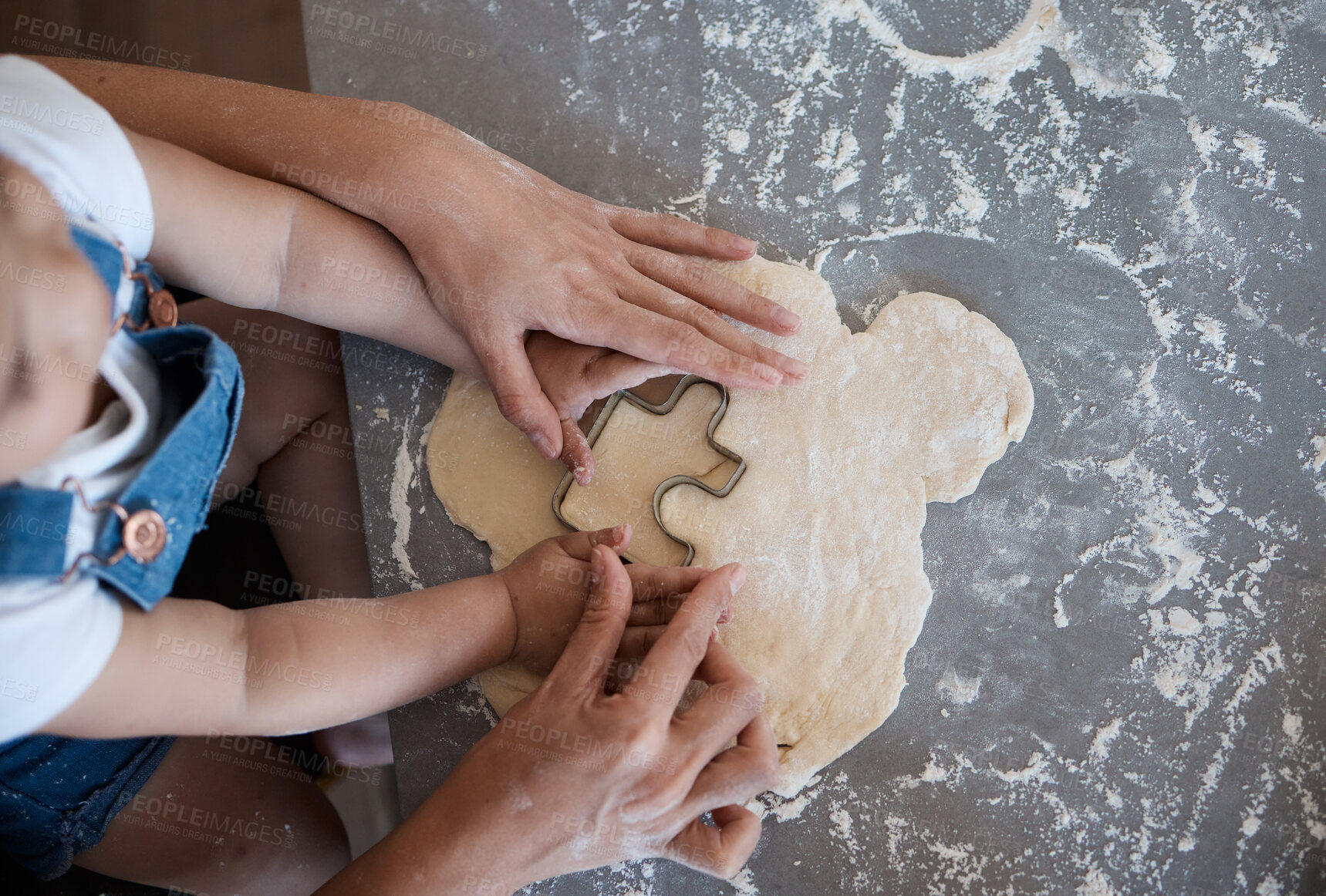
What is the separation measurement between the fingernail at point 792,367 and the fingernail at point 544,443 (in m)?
0.31

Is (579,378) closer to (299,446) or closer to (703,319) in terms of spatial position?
(703,319)

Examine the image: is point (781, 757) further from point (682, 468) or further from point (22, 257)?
point (22, 257)

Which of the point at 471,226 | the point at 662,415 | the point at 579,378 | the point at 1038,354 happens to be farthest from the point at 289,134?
the point at 1038,354

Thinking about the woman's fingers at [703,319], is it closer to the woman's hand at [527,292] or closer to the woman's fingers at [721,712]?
the woman's hand at [527,292]

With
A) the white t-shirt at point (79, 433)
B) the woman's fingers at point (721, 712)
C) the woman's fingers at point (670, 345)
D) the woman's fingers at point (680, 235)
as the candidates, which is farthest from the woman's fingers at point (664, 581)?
the white t-shirt at point (79, 433)

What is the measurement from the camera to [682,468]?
1.08 meters

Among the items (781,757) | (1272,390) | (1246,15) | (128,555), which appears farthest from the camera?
(1246,15)

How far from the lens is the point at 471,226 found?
3.30 feet

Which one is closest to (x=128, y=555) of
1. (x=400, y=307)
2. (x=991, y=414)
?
(x=400, y=307)

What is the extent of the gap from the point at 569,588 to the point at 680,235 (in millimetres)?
500

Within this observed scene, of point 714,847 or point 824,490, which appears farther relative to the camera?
point 824,490

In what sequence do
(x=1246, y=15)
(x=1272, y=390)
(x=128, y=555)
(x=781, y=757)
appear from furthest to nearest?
1. (x=1246, y=15)
2. (x=1272, y=390)
3. (x=781, y=757)
4. (x=128, y=555)

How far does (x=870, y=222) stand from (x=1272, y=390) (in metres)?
0.62

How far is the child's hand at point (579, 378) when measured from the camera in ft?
3.39
